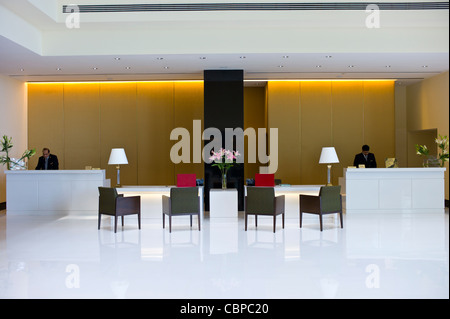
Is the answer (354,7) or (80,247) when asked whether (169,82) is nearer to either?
(354,7)

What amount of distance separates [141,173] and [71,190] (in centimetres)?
338

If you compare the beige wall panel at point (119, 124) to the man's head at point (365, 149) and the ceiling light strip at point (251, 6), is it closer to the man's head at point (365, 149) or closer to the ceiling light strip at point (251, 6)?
the ceiling light strip at point (251, 6)

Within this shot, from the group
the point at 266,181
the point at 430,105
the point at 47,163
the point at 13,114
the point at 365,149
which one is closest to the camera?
the point at 266,181

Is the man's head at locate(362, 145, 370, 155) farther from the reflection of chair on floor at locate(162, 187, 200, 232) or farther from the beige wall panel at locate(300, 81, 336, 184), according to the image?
the reflection of chair on floor at locate(162, 187, 200, 232)

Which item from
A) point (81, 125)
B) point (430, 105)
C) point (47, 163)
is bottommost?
point (47, 163)

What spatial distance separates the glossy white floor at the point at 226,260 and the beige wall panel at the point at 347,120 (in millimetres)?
4542

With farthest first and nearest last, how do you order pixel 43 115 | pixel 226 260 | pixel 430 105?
pixel 43 115 → pixel 430 105 → pixel 226 260

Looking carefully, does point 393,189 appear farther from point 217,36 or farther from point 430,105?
point 217,36

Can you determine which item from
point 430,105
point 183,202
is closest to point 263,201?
point 183,202

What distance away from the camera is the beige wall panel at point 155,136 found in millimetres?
14320

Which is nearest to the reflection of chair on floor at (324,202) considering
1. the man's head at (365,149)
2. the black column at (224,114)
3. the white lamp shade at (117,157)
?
the black column at (224,114)

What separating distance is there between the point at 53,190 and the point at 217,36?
5.69 m

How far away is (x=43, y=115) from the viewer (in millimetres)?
14258

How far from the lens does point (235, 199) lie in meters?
10.2
